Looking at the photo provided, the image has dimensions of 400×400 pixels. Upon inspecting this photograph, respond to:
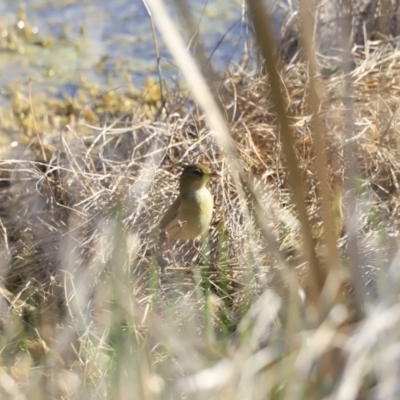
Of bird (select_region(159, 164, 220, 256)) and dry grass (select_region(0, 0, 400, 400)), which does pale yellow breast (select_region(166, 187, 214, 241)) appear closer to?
bird (select_region(159, 164, 220, 256))

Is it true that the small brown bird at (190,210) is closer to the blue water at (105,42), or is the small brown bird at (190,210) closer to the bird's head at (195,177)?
the bird's head at (195,177)

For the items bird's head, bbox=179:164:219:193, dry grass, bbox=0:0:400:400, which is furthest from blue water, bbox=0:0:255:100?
bird's head, bbox=179:164:219:193

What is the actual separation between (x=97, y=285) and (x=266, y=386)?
186cm

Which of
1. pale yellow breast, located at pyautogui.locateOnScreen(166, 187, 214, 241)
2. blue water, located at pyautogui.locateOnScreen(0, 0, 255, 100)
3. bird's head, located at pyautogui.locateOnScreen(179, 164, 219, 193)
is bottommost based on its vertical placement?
pale yellow breast, located at pyautogui.locateOnScreen(166, 187, 214, 241)

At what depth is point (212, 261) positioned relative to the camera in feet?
12.5

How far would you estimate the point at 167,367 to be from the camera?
2154 millimetres

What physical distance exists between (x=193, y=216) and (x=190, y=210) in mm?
33

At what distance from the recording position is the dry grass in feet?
6.20

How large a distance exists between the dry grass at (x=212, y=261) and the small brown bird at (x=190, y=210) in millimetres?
121

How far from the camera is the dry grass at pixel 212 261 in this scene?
6.20 feet

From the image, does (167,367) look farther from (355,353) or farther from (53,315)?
(53,315)

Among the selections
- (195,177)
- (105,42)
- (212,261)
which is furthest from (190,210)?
(105,42)

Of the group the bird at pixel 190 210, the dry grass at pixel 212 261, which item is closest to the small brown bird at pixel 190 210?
the bird at pixel 190 210

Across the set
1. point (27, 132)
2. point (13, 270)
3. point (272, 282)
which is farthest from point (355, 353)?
point (27, 132)
